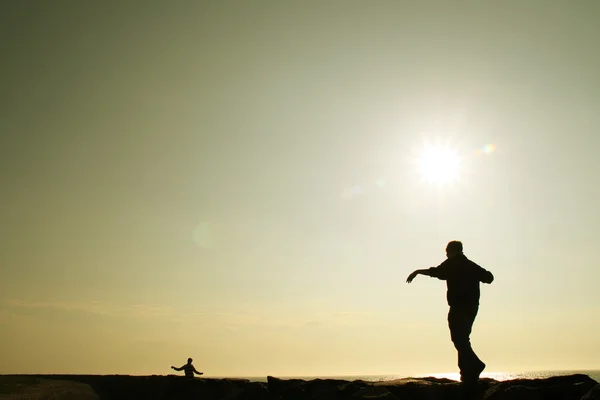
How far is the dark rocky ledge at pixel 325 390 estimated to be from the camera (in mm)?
4801

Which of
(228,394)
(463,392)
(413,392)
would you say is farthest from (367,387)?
(228,394)

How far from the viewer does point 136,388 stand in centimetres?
1196

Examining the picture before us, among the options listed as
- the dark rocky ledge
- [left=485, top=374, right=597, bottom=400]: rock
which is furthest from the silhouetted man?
[left=485, top=374, right=597, bottom=400]: rock

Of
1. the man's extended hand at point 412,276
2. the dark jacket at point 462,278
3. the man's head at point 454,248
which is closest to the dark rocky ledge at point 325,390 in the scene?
the dark jacket at point 462,278

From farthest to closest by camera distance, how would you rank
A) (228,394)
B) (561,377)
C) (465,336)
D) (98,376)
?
(98,376) < (228,394) < (465,336) < (561,377)

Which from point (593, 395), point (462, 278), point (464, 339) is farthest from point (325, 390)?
point (593, 395)

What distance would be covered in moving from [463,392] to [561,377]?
3.54 ft

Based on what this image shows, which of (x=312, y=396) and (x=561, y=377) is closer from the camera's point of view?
(x=561, y=377)

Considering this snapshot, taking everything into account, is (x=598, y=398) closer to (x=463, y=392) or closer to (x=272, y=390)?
(x=463, y=392)

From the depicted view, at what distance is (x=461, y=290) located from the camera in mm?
7020

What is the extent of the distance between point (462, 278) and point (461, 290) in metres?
0.19

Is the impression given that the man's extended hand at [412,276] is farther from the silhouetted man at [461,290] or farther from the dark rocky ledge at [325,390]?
the dark rocky ledge at [325,390]

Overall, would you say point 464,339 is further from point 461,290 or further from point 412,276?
point 412,276

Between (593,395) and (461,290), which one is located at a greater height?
(461,290)
